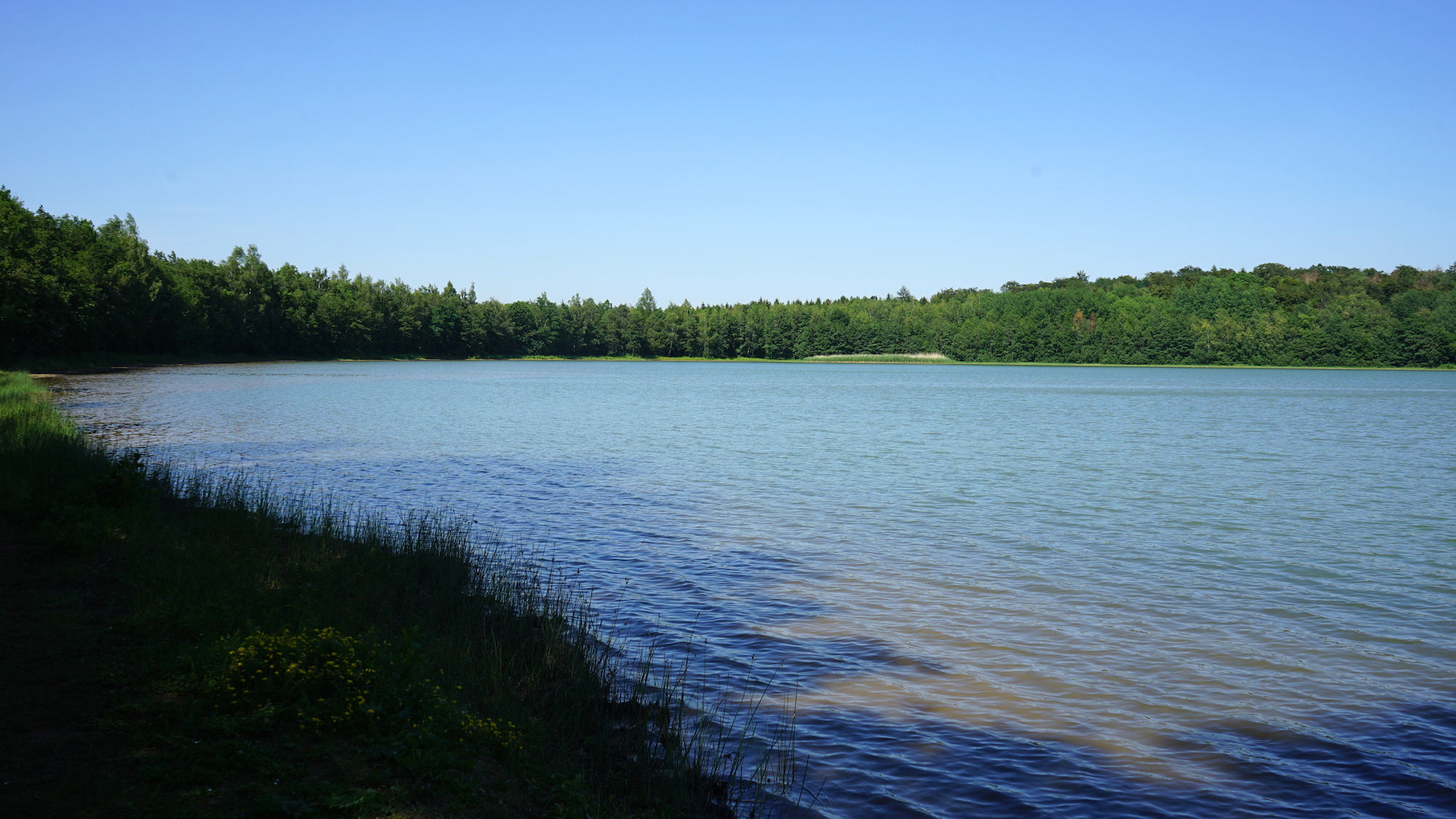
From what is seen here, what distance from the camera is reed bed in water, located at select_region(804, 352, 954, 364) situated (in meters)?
179

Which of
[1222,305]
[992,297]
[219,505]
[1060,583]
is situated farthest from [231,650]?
[992,297]

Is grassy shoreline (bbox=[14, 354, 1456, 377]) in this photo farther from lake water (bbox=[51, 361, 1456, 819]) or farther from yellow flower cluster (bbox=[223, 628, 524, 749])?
yellow flower cluster (bbox=[223, 628, 524, 749])

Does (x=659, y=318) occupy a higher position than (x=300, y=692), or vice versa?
(x=659, y=318)

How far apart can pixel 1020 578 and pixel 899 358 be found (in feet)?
558

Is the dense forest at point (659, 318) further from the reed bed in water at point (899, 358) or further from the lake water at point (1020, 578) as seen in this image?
the lake water at point (1020, 578)

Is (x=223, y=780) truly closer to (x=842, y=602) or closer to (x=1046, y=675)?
(x=1046, y=675)

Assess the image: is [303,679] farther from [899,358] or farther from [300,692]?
[899,358]

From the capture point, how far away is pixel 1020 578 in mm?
12930

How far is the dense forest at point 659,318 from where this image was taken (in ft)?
213

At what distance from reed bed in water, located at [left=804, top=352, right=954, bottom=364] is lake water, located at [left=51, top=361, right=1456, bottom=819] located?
14176 cm

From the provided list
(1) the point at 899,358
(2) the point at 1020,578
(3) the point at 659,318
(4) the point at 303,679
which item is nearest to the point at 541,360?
(3) the point at 659,318

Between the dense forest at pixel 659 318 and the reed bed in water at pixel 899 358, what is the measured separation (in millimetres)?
1705

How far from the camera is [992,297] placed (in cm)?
19225

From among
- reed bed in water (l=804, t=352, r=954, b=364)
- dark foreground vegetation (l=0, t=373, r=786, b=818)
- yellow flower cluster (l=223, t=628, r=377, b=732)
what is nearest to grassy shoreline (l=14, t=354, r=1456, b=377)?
reed bed in water (l=804, t=352, r=954, b=364)
